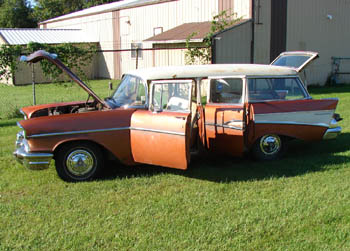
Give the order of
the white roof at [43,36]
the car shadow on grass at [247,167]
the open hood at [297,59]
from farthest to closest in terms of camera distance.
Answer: the white roof at [43,36]
the open hood at [297,59]
the car shadow on grass at [247,167]

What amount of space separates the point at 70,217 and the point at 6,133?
520cm

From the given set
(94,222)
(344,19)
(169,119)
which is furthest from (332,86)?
(94,222)

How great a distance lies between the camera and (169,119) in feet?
17.4

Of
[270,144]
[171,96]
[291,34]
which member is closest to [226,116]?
[171,96]

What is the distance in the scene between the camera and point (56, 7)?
50.0 m

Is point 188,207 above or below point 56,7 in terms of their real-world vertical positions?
below

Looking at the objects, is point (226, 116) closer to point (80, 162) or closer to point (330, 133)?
point (330, 133)

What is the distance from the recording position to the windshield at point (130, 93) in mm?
5941

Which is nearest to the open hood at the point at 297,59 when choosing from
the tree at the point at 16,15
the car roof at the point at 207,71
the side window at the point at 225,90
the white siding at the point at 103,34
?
the car roof at the point at 207,71

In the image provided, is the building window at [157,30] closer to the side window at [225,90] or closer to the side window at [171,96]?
the side window at [225,90]

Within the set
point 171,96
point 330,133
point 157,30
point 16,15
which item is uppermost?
point 16,15

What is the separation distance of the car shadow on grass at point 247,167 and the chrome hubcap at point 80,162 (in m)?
0.33

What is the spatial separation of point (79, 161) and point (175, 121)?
5.08ft

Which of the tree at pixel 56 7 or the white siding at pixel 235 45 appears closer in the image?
the white siding at pixel 235 45
